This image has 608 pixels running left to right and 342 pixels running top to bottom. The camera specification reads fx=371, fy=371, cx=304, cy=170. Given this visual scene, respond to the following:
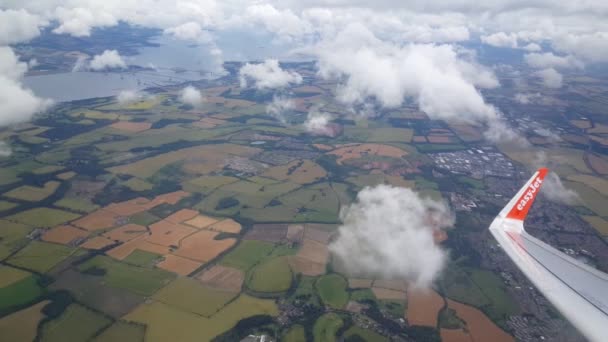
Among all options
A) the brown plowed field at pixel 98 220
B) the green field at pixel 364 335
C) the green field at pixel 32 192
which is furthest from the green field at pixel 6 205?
the green field at pixel 364 335

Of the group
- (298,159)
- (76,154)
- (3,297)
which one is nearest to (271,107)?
(298,159)

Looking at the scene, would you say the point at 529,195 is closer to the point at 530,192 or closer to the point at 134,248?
the point at 530,192

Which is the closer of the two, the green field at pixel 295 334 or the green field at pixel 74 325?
the green field at pixel 74 325

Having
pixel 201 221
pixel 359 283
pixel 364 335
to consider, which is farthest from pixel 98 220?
pixel 364 335

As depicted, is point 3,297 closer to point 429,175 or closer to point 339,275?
point 339,275

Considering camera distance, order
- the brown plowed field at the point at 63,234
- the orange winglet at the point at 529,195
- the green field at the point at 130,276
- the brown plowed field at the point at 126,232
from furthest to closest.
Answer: the brown plowed field at the point at 126,232 → the brown plowed field at the point at 63,234 → the green field at the point at 130,276 → the orange winglet at the point at 529,195

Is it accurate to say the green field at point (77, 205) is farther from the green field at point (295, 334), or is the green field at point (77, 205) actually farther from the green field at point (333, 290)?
the green field at point (295, 334)

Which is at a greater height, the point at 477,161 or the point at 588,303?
the point at 588,303

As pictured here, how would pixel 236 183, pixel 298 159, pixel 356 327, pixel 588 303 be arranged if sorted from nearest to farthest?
pixel 588 303 → pixel 356 327 → pixel 236 183 → pixel 298 159
